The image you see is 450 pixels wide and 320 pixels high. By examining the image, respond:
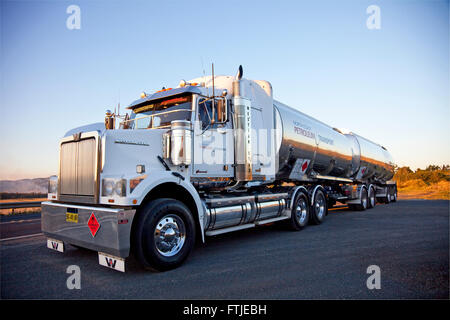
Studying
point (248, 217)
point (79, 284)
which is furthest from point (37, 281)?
point (248, 217)

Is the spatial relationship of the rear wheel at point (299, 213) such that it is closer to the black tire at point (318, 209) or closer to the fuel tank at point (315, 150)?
the black tire at point (318, 209)

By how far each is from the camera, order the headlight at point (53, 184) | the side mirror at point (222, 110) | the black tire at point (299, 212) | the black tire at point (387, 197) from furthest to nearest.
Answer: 1. the black tire at point (387, 197)
2. the black tire at point (299, 212)
3. the side mirror at point (222, 110)
4. the headlight at point (53, 184)

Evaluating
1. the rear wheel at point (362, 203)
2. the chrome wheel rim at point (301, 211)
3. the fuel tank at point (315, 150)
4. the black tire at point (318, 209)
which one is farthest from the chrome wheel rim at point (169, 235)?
the rear wheel at point (362, 203)

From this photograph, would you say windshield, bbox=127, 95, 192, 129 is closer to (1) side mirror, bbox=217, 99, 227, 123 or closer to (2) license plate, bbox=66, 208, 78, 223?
(1) side mirror, bbox=217, 99, 227, 123

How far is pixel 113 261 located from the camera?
12.7ft

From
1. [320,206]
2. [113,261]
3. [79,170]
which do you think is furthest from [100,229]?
[320,206]

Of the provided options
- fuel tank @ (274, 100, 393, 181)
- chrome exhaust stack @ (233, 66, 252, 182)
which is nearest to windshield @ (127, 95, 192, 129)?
chrome exhaust stack @ (233, 66, 252, 182)

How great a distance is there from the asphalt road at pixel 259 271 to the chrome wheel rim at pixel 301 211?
1.33 meters

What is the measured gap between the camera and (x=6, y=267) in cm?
441

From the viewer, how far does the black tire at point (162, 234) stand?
13.2ft

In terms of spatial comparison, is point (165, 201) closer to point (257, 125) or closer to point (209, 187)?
point (209, 187)

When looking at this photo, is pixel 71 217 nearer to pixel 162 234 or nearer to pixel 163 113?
pixel 162 234

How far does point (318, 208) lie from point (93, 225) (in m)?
6.93

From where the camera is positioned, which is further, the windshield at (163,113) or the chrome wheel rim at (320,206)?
the chrome wheel rim at (320,206)
